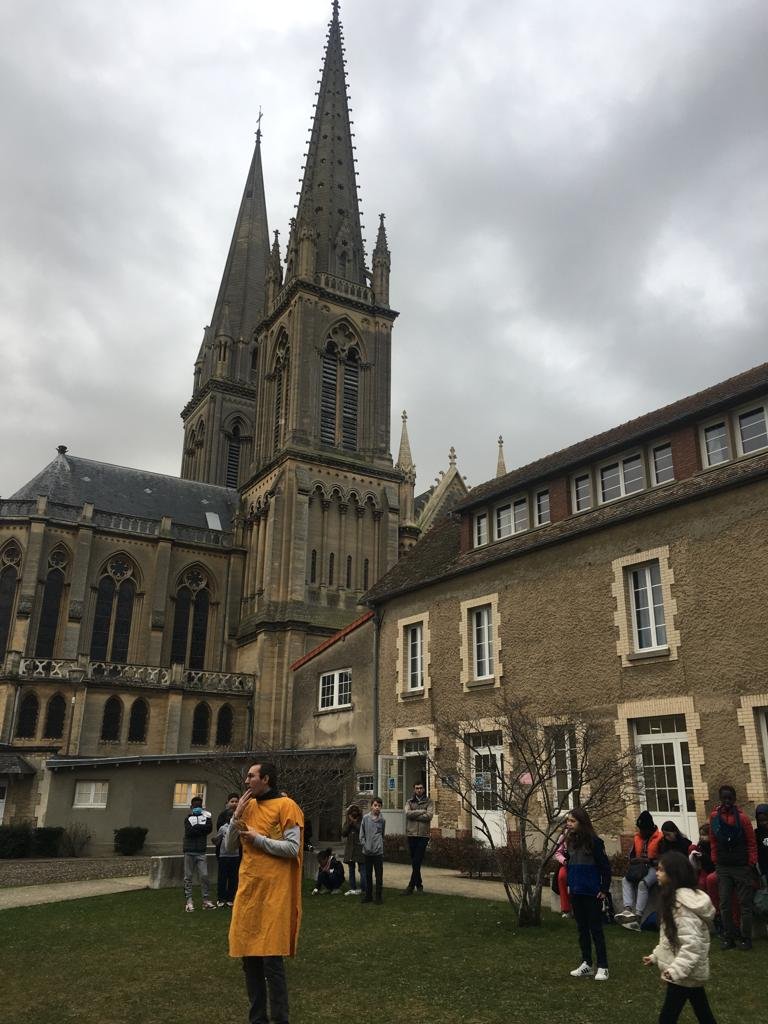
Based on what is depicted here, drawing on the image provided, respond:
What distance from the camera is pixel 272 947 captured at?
5379 millimetres

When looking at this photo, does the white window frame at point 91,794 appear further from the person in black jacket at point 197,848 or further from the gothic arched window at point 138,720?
the person in black jacket at point 197,848

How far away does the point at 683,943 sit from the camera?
17.6ft

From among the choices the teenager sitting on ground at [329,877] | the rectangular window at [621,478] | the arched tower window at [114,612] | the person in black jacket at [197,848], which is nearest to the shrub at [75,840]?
the teenager sitting on ground at [329,877]

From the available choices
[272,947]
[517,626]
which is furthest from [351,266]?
[272,947]

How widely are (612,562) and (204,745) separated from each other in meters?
27.6

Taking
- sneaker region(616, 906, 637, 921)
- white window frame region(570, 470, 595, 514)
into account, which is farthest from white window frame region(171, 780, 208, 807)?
sneaker region(616, 906, 637, 921)

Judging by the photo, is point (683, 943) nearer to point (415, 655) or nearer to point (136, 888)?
point (136, 888)

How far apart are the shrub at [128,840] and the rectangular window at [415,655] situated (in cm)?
1109

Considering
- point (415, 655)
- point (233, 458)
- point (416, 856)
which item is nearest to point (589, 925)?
point (416, 856)

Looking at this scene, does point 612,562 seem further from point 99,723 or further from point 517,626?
point 99,723

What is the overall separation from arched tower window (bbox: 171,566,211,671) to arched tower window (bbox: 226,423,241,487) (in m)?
17.1

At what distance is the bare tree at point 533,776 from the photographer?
11086mm

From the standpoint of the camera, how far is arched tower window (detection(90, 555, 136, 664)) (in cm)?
4200

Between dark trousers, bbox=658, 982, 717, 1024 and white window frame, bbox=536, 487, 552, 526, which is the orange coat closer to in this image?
dark trousers, bbox=658, 982, 717, 1024
